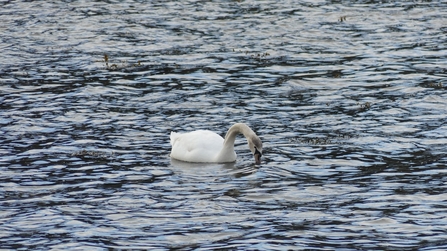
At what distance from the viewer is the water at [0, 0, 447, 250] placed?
39.5 feet

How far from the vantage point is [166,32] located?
29797 millimetres

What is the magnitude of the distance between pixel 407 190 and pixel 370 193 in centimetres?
58

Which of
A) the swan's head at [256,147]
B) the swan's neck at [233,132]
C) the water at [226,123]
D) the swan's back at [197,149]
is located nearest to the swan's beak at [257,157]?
the swan's head at [256,147]

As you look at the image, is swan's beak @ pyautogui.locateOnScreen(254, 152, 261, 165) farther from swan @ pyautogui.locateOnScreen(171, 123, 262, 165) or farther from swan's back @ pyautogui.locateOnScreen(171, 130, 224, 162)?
swan's back @ pyautogui.locateOnScreen(171, 130, 224, 162)

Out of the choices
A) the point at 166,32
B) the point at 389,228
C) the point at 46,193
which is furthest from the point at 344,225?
the point at 166,32

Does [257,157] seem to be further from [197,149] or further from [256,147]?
[197,149]

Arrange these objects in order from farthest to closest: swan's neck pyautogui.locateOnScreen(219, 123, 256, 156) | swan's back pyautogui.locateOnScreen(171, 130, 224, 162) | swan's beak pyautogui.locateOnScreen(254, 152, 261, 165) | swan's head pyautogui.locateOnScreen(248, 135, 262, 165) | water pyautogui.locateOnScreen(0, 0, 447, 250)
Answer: swan's back pyautogui.locateOnScreen(171, 130, 224, 162), swan's neck pyautogui.locateOnScreen(219, 123, 256, 156), swan's beak pyautogui.locateOnScreen(254, 152, 261, 165), swan's head pyautogui.locateOnScreen(248, 135, 262, 165), water pyautogui.locateOnScreen(0, 0, 447, 250)

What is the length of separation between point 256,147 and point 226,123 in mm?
3370

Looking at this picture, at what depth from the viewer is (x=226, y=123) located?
18.9 metres

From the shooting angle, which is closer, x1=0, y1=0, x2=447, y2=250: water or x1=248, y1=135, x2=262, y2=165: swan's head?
x1=0, y1=0, x2=447, y2=250: water

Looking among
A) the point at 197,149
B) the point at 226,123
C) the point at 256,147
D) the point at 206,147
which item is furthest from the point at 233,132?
the point at 226,123

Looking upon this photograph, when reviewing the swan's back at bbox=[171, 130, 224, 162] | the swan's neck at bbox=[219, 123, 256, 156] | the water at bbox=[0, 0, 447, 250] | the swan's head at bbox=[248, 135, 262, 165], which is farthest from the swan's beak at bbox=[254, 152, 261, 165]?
the swan's back at bbox=[171, 130, 224, 162]

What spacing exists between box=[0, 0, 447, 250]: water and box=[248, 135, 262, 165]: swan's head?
176mm

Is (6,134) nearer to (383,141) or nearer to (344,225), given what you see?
(383,141)
